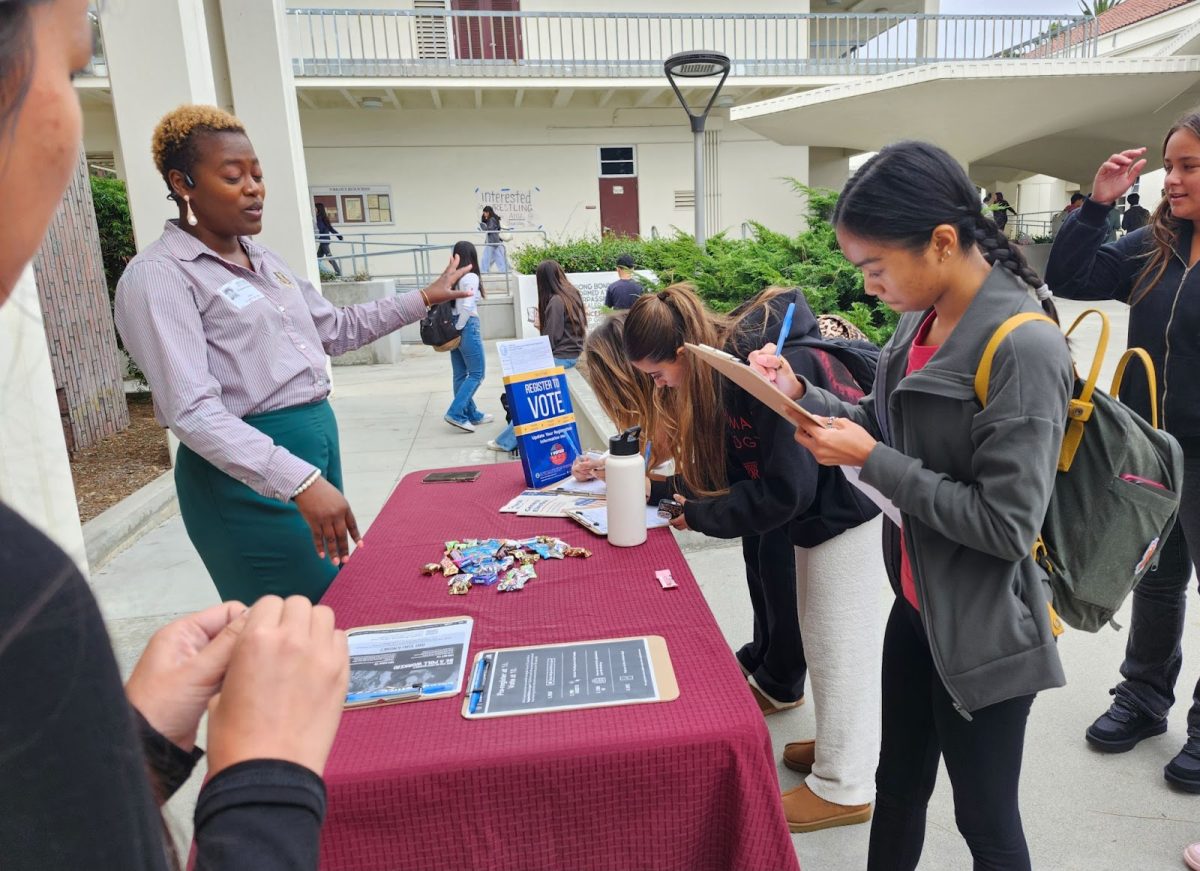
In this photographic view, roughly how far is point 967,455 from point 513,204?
16.9 meters

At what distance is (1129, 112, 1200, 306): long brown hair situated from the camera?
2078 millimetres

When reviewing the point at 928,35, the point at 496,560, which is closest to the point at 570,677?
the point at 496,560

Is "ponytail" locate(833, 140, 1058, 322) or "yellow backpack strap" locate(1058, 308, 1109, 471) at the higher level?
Result: "ponytail" locate(833, 140, 1058, 322)

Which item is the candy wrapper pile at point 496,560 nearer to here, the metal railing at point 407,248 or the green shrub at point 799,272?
the green shrub at point 799,272

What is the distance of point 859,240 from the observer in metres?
1.38

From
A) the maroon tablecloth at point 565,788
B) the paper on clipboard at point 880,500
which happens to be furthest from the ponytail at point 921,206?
the maroon tablecloth at point 565,788

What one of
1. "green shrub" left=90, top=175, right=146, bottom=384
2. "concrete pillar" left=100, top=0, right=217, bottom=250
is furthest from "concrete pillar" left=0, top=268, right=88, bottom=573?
"green shrub" left=90, top=175, right=146, bottom=384

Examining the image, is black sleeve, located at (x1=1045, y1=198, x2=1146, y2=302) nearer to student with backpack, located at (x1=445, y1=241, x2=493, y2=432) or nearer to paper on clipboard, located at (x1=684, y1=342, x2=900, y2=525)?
paper on clipboard, located at (x1=684, y1=342, x2=900, y2=525)

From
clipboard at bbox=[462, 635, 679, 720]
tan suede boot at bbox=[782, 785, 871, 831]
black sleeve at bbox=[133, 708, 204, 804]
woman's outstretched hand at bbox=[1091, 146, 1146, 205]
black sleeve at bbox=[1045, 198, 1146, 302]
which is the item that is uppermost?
woman's outstretched hand at bbox=[1091, 146, 1146, 205]

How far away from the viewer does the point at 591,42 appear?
16969 mm

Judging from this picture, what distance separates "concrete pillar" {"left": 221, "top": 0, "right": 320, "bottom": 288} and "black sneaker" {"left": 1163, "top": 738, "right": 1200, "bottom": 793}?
22.5 ft

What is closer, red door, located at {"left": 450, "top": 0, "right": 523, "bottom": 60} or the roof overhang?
→ the roof overhang

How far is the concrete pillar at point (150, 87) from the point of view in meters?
4.82

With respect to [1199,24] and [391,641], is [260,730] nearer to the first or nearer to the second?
[391,641]
